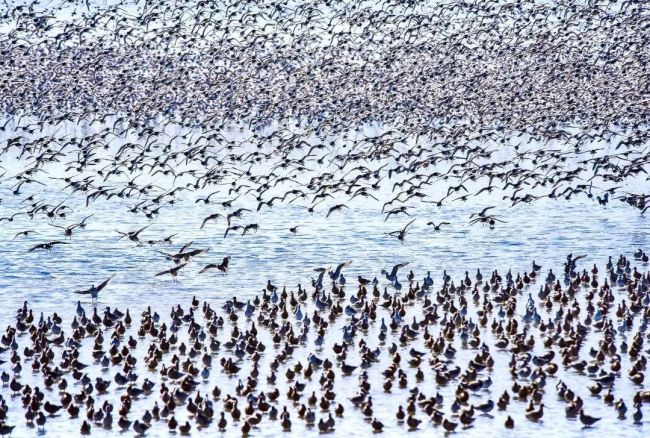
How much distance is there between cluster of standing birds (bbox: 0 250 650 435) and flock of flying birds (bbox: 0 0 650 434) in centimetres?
11

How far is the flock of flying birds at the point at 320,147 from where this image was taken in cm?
→ 3491

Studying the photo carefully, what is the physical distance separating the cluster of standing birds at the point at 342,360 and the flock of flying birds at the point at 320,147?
112mm

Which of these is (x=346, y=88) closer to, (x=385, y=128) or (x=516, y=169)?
(x=385, y=128)

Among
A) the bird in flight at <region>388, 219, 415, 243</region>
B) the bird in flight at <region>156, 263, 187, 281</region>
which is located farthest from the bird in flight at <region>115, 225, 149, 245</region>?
the bird in flight at <region>388, 219, 415, 243</region>

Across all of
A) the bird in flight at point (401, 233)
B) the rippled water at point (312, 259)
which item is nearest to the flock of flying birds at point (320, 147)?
the bird in flight at point (401, 233)

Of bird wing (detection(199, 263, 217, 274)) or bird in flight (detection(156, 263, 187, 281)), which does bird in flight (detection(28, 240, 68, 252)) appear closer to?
bird in flight (detection(156, 263, 187, 281))

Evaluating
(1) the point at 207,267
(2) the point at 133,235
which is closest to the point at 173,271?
(1) the point at 207,267

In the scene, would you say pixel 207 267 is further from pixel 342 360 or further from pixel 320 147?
pixel 320 147

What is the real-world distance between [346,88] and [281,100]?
4.73 m

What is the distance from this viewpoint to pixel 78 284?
4984cm

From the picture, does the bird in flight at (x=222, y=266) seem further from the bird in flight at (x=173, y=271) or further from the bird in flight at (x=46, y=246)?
the bird in flight at (x=46, y=246)

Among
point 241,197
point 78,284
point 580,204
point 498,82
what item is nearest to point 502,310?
point 78,284

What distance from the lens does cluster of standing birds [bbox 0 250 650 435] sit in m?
31.3

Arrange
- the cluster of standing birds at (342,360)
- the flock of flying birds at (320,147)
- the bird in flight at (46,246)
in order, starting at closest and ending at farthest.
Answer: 1. the cluster of standing birds at (342,360)
2. the flock of flying birds at (320,147)
3. the bird in flight at (46,246)
